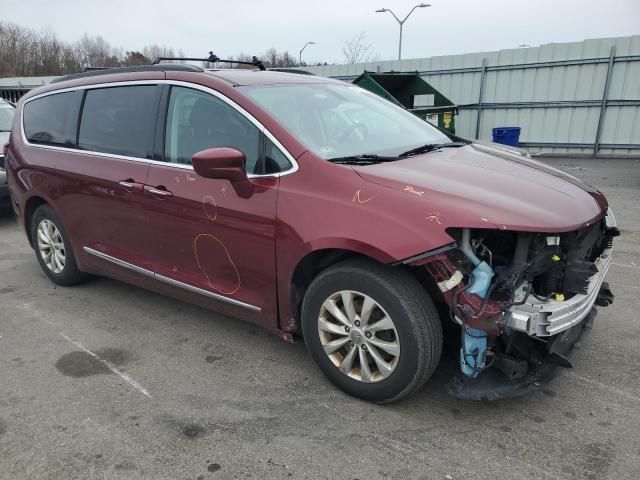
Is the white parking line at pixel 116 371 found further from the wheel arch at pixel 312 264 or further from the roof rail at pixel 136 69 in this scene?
the roof rail at pixel 136 69

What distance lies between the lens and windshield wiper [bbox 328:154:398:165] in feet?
9.37

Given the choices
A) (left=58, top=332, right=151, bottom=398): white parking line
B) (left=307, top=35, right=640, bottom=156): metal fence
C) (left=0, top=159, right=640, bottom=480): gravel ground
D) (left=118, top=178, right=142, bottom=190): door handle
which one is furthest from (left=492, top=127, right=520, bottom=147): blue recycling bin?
(left=58, top=332, right=151, bottom=398): white parking line

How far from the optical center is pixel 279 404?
9.39 ft

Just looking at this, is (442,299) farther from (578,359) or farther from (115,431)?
(115,431)

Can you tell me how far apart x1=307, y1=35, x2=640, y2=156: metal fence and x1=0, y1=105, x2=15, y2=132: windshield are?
1111 centimetres

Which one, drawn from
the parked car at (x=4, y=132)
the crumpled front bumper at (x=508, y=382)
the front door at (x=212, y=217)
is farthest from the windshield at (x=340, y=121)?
the parked car at (x=4, y=132)

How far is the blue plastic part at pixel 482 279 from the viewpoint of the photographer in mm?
2373

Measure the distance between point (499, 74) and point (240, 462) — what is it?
46.1 ft

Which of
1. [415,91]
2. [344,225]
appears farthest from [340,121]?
[415,91]

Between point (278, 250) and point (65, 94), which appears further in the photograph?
point (65, 94)

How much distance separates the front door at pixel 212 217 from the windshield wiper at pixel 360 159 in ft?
1.29

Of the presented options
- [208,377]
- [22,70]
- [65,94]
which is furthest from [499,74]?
[22,70]

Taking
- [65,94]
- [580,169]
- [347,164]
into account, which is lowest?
[580,169]

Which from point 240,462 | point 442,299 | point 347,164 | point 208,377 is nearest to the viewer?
point 240,462
